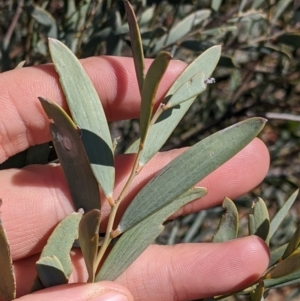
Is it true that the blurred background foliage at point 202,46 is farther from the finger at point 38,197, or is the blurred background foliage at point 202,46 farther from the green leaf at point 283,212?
the green leaf at point 283,212

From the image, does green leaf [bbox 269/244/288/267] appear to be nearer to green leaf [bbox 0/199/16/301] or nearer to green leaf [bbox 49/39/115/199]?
green leaf [bbox 49/39/115/199]

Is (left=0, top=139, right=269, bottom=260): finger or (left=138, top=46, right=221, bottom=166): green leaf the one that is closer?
(left=138, top=46, right=221, bottom=166): green leaf

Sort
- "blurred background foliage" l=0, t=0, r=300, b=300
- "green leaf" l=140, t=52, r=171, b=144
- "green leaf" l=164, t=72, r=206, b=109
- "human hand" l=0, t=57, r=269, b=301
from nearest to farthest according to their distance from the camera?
"green leaf" l=140, t=52, r=171, b=144 < "green leaf" l=164, t=72, r=206, b=109 < "human hand" l=0, t=57, r=269, b=301 < "blurred background foliage" l=0, t=0, r=300, b=300

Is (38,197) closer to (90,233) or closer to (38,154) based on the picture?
(38,154)

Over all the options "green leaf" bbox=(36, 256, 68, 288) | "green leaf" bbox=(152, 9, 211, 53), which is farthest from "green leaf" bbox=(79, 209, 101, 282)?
"green leaf" bbox=(152, 9, 211, 53)

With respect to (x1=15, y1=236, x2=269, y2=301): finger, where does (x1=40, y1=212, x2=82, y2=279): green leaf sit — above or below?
above

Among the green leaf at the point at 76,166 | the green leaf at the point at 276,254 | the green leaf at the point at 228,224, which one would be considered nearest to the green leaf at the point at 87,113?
the green leaf at the point at 76,166

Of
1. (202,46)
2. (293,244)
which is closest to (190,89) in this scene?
(293,244)
